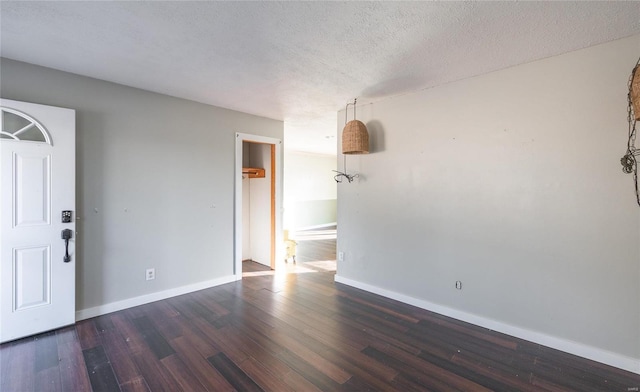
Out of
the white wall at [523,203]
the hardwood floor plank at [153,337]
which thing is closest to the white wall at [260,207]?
the white wall at [523,203]

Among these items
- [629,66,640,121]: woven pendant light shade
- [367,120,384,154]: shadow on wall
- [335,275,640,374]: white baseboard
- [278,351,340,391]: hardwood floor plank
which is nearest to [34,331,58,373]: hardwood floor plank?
[278,351,340,391]: hardwood floor plank

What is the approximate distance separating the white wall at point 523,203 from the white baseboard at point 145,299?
7.36 feet

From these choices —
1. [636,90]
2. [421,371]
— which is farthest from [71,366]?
[636,90]

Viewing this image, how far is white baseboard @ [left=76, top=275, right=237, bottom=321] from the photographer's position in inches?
111

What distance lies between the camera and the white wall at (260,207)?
4.66 m

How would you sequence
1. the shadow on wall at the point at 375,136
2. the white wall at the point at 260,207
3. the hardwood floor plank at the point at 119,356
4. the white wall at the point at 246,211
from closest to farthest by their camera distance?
the hardwood floor plank at the point at 119,356, the shadow on wall at the point at 375,136, the white wall at the point at 260,207, the white wall at the point at 246,211

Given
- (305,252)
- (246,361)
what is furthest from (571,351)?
(305,252)

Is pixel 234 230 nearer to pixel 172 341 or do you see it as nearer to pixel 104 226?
pixel 104 226

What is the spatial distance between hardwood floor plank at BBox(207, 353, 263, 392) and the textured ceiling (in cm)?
243

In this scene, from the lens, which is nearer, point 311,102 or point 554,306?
point 554,306

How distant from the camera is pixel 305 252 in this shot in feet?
19.3

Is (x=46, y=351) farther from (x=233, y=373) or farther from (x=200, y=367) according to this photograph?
(x=233, y=373)

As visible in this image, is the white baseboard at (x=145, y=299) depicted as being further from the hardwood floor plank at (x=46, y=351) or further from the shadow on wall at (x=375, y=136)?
the shadow on wall at (x=375, y=136)

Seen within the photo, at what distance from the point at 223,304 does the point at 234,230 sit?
1128mm
